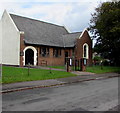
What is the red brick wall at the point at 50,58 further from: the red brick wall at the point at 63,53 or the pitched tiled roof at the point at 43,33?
the pitched tiled roof at the point at 43,33

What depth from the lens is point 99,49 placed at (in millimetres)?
39594

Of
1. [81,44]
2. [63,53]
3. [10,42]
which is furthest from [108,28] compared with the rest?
[10,42]

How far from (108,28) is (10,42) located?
1505 cm

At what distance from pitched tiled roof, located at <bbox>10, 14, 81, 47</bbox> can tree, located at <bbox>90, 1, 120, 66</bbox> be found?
5.84 m

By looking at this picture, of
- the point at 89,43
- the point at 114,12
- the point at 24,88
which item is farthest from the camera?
the point at 89,43

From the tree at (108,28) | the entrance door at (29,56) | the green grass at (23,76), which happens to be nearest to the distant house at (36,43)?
the entrance door at (29,56)

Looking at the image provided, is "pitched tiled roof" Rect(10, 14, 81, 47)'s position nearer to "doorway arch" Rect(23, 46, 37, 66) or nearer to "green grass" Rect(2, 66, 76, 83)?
"doorway arch" Rect(23, 46, 37, 66)

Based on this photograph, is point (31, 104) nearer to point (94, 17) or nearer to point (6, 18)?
point (6, 18)

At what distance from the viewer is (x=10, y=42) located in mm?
28172

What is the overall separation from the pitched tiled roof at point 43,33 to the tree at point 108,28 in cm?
584

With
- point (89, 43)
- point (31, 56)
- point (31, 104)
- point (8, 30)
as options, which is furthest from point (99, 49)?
point (31, 104)

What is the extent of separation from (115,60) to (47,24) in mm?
16312

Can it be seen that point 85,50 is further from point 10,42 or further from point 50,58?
point 10,42

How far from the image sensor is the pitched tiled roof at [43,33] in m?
29.3
